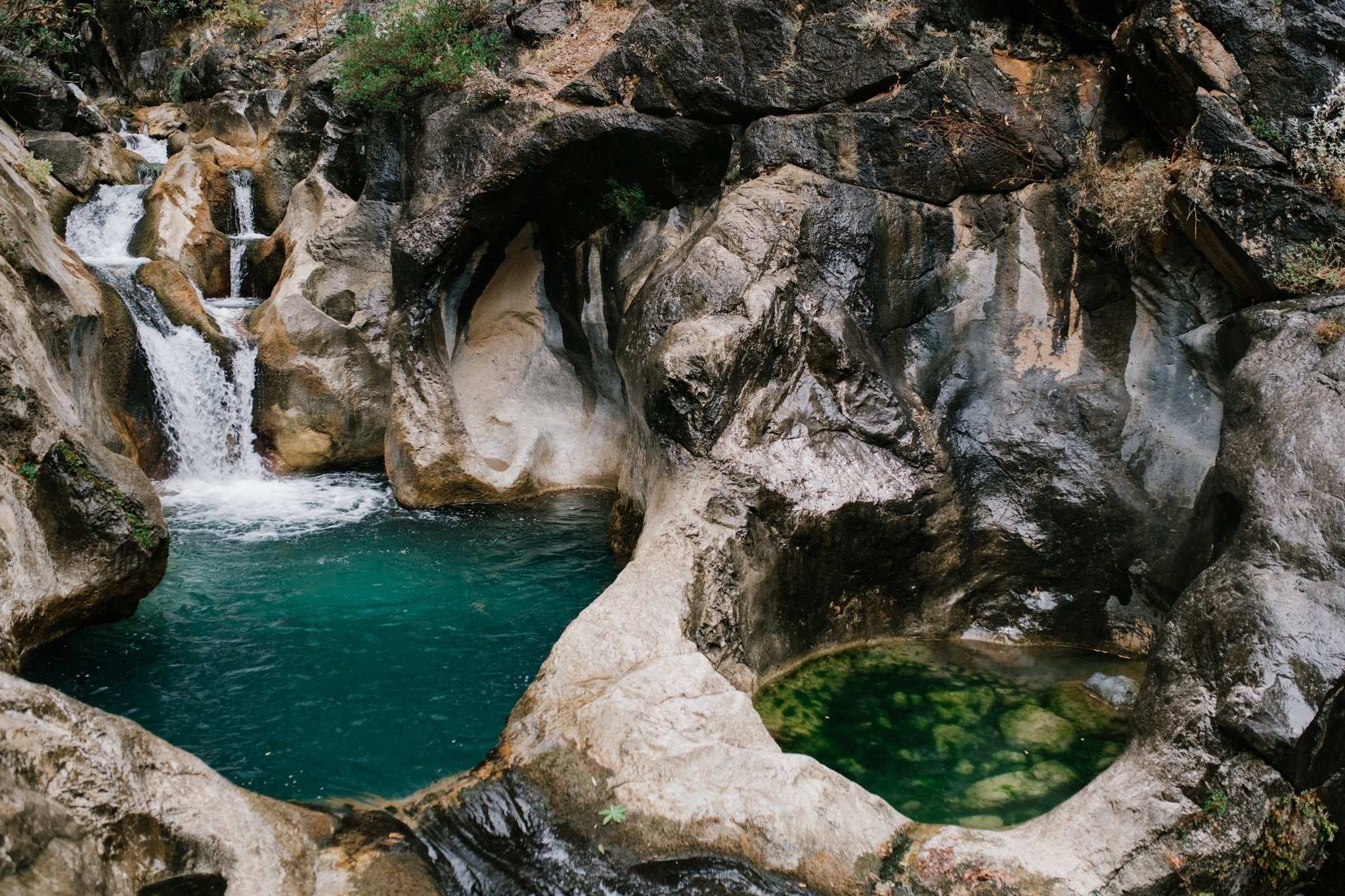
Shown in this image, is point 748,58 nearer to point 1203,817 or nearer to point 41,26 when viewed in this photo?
point 1203,817

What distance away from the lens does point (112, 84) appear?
64.6ft

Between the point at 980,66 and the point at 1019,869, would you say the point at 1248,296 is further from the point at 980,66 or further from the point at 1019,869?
the point at 1019,869

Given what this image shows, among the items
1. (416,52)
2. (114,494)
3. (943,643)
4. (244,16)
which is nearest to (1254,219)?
(943,643)

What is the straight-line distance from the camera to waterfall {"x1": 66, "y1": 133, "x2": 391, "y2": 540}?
429 inches

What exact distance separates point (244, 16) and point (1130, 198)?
17679 mm

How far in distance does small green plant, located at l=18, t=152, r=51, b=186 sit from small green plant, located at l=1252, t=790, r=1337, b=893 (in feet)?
48.3

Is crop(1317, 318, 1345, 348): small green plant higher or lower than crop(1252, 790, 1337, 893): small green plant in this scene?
higher

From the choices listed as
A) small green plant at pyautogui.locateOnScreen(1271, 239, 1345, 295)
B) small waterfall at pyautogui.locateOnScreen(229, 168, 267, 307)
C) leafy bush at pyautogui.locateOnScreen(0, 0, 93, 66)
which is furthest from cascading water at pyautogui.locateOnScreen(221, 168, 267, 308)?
small green plant at pyautogui.locateOnScreen(1271, 239, 1345, 295)

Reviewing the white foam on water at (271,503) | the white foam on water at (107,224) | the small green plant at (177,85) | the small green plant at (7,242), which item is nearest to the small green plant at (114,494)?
the small green plant at (7,242)

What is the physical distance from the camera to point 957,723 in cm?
674

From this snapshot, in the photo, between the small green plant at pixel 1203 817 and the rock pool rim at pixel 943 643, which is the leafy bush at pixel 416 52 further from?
the small green plant at pixel 1203 817

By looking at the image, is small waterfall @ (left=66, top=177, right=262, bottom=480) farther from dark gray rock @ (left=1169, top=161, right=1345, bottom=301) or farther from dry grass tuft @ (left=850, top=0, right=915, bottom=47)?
dark gray rock @ (left=1169, top=161, right=1345, bottom=301)

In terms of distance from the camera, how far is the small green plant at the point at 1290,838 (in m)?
4.50

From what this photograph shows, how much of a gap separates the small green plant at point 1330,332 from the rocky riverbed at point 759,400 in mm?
81
